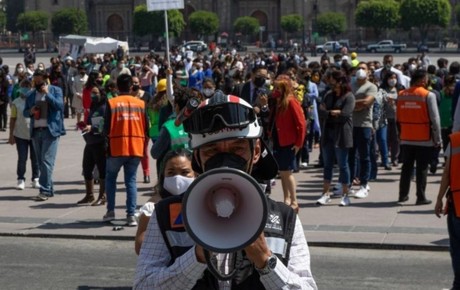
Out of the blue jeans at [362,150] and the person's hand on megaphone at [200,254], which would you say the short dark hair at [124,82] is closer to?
the blue jeans at [362,150]

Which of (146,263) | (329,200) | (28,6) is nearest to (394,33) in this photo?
(28,6)

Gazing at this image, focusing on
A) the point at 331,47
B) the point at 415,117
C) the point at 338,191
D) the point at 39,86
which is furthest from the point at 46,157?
the point at 331,47

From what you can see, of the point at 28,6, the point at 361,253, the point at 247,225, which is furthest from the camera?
the point at 28,6

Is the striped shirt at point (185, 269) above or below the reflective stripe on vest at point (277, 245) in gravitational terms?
below

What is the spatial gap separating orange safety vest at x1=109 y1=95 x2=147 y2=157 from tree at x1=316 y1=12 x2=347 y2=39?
8338 centimetres

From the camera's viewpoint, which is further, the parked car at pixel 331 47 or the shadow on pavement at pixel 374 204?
the parked car at pixel 331 47

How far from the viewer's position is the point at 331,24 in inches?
3706

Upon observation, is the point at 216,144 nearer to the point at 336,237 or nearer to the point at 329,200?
the point at 336,237

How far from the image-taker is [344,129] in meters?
13.1

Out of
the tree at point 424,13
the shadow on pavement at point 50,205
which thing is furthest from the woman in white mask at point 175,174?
the tree at point 424,13

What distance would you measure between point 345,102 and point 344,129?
352mm

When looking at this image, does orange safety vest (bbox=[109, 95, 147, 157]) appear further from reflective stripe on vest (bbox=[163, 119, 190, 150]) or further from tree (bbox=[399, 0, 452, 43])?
tree (bbox=[399, 0, 452, 43])

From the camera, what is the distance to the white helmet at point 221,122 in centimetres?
344

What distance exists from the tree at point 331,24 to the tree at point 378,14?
1.64 m
